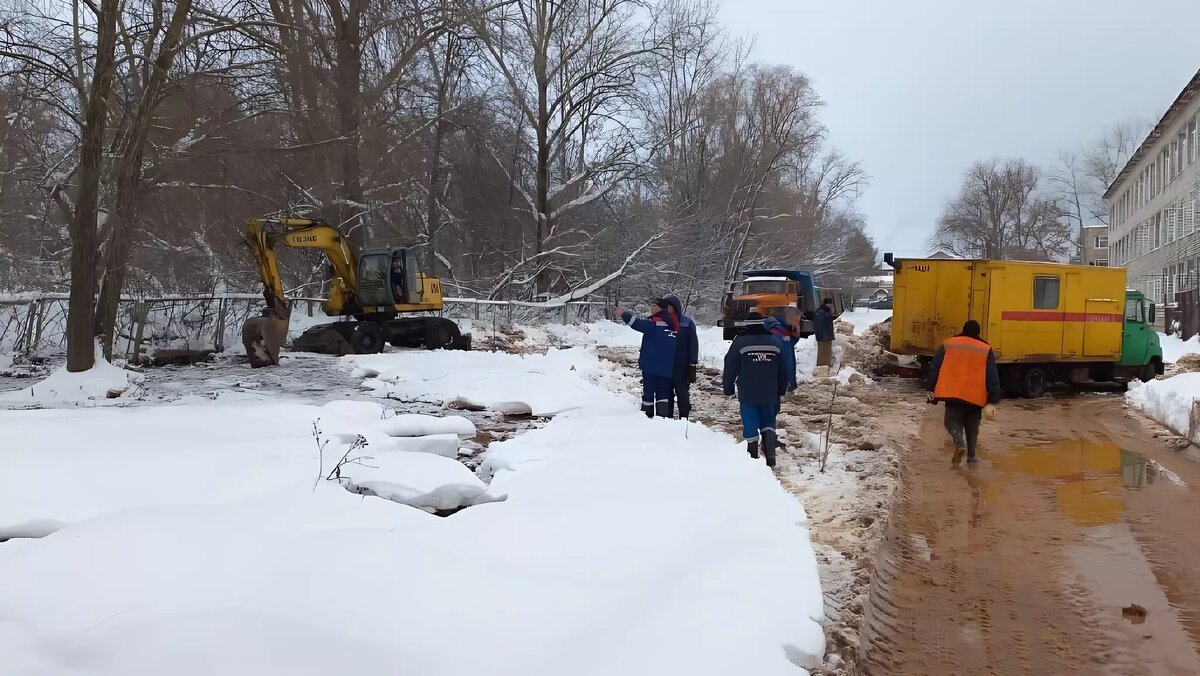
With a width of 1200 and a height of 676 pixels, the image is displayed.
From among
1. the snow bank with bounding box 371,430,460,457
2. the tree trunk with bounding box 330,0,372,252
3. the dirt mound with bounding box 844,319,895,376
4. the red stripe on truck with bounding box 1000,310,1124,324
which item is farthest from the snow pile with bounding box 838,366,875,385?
the snow bank with bounding box 371,430,460,457

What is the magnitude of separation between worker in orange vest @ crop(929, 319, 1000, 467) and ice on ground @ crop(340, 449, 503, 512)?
6.00 meters

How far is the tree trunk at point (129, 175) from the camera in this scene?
1279cm

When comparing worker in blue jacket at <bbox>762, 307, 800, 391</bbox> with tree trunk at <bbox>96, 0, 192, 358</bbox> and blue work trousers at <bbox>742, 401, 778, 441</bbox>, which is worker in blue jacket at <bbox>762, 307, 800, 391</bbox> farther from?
tree trunk at <bbox>96, 0, 192, 358</bbox>

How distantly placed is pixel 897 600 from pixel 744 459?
2.86 m

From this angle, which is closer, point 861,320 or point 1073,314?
point 1073,314

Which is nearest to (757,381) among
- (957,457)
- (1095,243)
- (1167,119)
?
(957,457)

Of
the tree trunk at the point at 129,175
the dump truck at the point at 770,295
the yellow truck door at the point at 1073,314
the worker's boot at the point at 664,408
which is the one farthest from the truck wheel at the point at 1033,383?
the tree trunk at the point at 129,175

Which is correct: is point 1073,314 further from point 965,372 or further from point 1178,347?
point 1178,347

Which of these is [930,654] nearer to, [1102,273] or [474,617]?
[474,617]

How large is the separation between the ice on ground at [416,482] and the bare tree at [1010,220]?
83.5 metres

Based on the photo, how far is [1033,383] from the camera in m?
16.1

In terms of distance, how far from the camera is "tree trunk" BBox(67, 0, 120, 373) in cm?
1232

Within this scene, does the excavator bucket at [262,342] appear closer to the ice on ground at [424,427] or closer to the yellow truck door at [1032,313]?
the ice on ground at [424,427]

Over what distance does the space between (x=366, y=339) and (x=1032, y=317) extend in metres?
14.4
